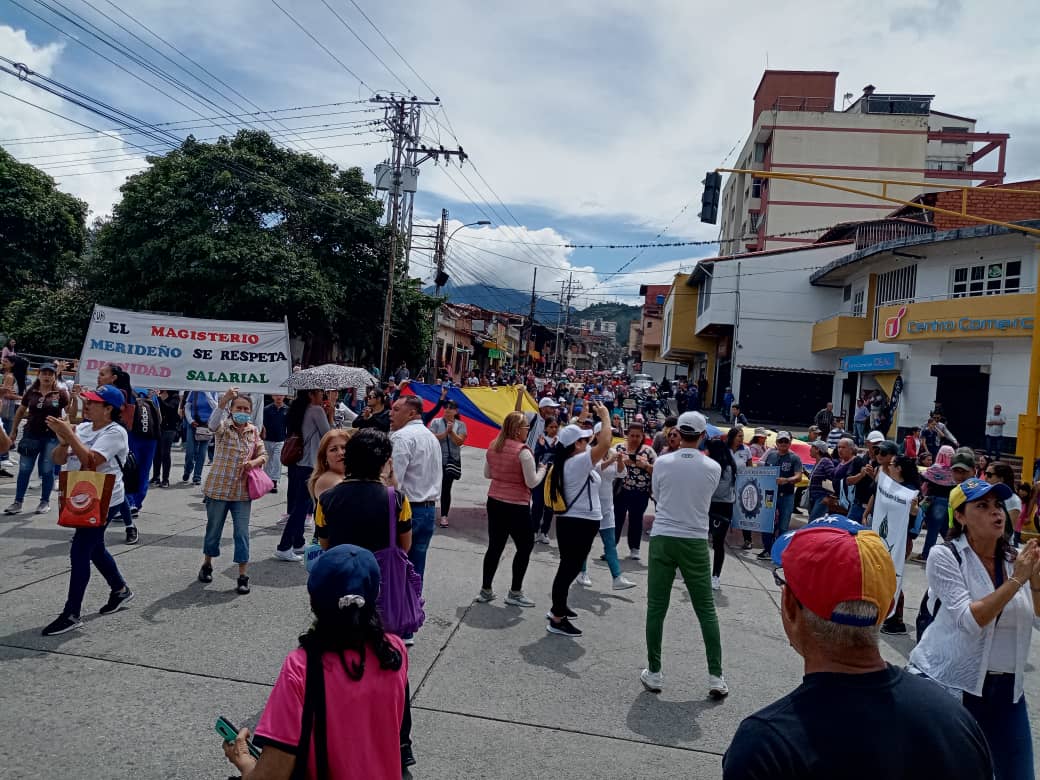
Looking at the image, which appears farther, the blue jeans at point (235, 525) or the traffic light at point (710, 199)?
the traffic light at point (710, 199)

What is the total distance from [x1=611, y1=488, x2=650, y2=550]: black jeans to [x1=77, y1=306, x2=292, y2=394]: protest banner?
593 cm

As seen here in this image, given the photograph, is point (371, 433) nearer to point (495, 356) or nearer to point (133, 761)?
point (133, 761)

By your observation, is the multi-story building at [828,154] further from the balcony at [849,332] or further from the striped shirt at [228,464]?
the striped shirt at [228,464]

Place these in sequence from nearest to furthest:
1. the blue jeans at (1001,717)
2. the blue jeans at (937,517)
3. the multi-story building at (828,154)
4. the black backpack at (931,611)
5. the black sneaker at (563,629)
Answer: the blue jeans at (1001,717), the black backpack at (931,611), the black sneaker at (563,629), the blue jeans at (937,517), the multi-story building at (828,154)

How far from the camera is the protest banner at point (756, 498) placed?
33.1 ft

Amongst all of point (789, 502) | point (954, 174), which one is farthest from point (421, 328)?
point (954, 174)

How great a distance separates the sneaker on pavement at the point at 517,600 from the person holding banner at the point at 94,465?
122 inches

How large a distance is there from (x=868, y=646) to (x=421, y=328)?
31.6m

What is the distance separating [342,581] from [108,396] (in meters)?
4.09

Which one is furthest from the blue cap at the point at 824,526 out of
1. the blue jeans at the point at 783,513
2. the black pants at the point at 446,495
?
the blue jeans at the point at 783,513

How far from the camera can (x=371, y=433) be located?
383cm

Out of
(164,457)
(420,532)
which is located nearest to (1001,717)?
(420,532)

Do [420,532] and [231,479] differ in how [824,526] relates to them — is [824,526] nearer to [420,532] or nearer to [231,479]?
[420,532]

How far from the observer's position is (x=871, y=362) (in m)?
26.2
